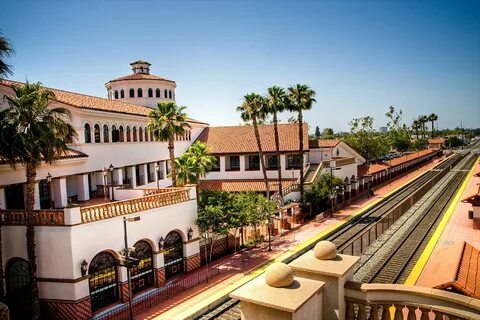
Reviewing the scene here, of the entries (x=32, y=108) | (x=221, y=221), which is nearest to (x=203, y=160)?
(x=221, y=221)

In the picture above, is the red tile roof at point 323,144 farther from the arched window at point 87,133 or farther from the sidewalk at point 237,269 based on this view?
the arched window at point 87,133

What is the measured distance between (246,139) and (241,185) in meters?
7.18

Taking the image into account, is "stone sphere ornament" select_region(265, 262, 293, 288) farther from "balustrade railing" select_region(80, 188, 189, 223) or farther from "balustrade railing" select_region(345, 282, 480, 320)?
"balustrade railing" select_region(80, 188, 189, 223)

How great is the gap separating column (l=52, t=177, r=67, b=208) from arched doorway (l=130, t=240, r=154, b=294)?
20.4ft

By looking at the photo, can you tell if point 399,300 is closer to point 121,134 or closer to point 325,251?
point 325,251

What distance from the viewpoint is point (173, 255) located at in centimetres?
2344

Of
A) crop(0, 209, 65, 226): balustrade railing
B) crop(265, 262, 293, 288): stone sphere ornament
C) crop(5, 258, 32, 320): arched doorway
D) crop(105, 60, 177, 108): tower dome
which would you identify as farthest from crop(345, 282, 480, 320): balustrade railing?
crop(105, 60, 177, 108): tower dome

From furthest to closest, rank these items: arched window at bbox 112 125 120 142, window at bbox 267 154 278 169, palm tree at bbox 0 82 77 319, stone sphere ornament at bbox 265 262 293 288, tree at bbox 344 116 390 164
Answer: tree at bbox 344 116 390 164 < window at bbox 267 154 278 169 < arched window at bbox 112 125 120 142 < palm tree at bbox 0 82 77 319 < stone sphere ornament at bbox 265 262 293 288

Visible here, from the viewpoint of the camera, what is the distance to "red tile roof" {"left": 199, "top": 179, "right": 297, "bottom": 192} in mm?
41281

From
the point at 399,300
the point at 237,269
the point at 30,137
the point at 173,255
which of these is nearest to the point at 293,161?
the point at 237,269

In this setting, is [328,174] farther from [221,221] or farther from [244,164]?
[221,221]

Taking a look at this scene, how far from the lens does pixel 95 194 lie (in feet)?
95.5

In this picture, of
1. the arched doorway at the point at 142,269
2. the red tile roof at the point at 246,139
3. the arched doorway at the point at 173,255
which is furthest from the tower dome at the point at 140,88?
the arched doorway at the point at 142,269

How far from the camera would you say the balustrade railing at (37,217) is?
57.7ft
